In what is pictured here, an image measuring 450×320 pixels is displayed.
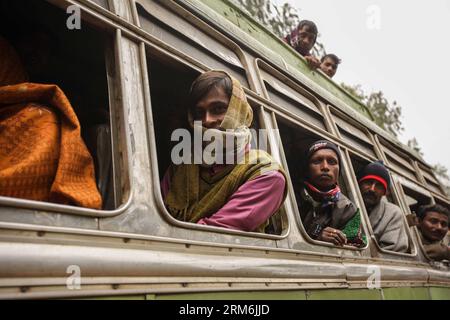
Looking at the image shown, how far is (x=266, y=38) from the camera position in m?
3.04

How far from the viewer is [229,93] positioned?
1.79 m

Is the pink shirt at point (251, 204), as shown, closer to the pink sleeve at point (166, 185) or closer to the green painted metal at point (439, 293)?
the pink sleeve at point (166, 185)

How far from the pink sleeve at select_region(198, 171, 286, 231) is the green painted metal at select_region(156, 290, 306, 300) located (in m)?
0.27

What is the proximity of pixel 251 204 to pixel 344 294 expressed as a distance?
765 mm

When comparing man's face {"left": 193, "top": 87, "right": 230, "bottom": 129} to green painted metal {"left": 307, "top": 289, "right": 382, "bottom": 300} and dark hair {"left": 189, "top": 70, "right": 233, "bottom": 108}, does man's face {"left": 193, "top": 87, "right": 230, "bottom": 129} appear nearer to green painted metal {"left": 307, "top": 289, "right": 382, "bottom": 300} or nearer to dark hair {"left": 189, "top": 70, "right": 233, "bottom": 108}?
dark hair {"left": 189, "top": 70, "right": 233, "bottom": 108}

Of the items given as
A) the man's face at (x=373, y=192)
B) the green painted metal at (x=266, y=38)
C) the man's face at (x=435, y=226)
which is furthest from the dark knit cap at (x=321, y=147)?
the man's face at (x=435, y=226)

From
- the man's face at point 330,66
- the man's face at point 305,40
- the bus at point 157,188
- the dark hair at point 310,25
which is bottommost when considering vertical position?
the bus at point 157,188

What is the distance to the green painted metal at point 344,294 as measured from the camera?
5.59 feet

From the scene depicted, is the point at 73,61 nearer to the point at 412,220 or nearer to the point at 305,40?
the point at 412,220

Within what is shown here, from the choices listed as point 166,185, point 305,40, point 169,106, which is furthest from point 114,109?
point 305,40

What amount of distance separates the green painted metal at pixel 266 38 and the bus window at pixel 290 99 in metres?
0.42

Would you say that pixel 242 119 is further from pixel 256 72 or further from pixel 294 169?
pixel 294 169

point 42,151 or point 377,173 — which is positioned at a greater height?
point 377,173
